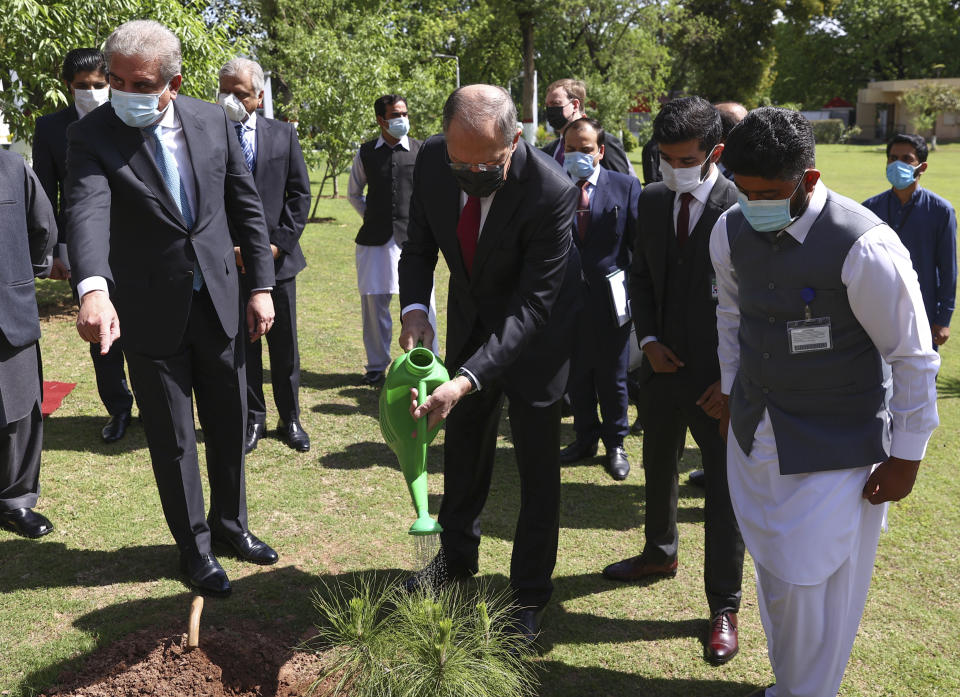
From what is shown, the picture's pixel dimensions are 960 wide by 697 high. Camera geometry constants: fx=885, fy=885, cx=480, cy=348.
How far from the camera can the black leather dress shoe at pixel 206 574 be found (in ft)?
13.2

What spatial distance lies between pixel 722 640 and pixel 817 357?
4.90 feet

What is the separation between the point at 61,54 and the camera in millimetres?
8906

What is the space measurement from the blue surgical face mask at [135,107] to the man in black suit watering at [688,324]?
2058 mm

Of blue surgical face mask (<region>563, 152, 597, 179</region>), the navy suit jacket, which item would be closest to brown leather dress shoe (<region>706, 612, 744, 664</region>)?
the navy suit jacket

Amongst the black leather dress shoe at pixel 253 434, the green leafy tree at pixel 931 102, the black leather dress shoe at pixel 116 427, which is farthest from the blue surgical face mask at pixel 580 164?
the green leafy tree at pixel 931 102

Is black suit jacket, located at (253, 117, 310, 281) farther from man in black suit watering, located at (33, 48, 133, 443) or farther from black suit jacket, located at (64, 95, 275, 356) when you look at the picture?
black suit jacket, located at (64, 95, 275, 356)

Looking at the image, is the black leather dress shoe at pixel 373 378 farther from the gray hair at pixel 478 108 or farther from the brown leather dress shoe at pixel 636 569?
the gray hair at pixel 478 108

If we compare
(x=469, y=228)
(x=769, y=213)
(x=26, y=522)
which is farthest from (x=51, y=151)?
(x=769, y=213)

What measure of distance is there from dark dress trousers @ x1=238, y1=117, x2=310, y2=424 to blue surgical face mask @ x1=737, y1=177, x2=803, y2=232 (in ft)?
12.0

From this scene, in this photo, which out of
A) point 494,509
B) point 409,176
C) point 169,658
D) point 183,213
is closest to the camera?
point 169,658

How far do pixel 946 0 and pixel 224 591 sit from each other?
79291 millimetres

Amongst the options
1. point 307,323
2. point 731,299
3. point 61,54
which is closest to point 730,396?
point 731,299

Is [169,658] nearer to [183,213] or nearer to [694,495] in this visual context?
[183,213]

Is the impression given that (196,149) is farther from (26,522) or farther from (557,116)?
(557,116)
